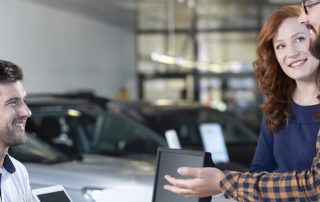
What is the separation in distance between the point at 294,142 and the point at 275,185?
0.56 metres

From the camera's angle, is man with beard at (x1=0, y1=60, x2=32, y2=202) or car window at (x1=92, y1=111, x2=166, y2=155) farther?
car window at (x1=92, y1=111, x2=166, y2=155)

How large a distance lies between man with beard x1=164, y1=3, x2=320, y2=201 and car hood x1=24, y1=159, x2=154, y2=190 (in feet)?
9.28

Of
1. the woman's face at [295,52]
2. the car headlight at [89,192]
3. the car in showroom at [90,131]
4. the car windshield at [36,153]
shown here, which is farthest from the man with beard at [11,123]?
the car in showroom at [90,131]

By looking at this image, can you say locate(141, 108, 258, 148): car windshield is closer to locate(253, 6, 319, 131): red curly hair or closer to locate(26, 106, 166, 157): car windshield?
locate(26, 106, 166, 157): car windshield

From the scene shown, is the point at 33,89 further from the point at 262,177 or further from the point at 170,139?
the point at 262,177

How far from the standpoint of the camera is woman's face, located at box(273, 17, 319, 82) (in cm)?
260

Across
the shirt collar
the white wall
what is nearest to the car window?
the white wall

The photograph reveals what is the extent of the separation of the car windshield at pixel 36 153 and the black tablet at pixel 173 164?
344 cm

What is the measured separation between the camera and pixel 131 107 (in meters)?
7.94

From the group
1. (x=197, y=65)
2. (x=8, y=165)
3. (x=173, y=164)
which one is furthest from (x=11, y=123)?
(x=197, y=65)

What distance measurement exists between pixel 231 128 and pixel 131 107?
1.40 meters

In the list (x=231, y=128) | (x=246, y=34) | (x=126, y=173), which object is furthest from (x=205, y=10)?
(x=126, y=173)

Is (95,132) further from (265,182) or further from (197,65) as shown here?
(197,65)

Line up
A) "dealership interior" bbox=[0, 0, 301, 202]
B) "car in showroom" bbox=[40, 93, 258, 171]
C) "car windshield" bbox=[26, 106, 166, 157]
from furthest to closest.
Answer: "car in showroom" bbox=[40, 93, 258, 171] → "car windshield" bbox=[26, 106, 166, 157] → "dealership interior" bbox=[0, 0, 301, 202]
